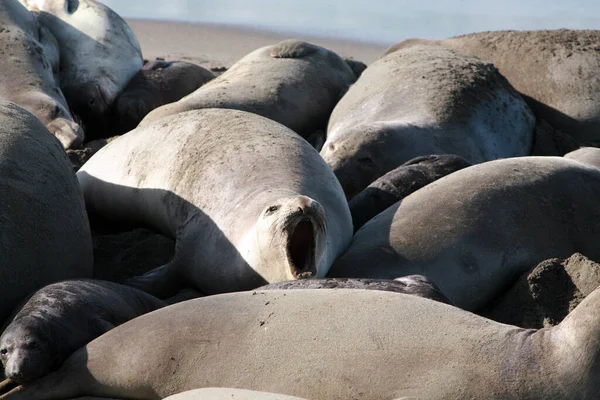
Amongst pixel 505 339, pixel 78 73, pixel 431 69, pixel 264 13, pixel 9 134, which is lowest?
pixel 264 13

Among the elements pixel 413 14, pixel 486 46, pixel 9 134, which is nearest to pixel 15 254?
pixel 9 134

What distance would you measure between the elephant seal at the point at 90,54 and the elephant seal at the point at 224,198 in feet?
7.76

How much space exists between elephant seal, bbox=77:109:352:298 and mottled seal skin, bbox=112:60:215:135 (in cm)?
220

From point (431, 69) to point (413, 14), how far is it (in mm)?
12424

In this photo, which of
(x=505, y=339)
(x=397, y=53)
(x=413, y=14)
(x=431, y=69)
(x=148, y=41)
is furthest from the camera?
(x=413, y=14)

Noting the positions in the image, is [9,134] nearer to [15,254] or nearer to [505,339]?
[15,254]

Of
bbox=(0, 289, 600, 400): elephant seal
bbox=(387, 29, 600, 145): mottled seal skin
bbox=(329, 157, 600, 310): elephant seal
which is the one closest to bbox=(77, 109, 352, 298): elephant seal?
bbox=(329, 157, 600, 310): elephant seal

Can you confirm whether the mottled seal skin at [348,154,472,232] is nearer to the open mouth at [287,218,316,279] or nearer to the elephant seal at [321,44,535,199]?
the elephant seal at [321,44,535,199]

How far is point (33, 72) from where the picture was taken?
7383mm

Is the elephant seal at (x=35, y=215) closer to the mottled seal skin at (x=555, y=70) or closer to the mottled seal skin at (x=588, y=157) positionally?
the mottled seal skin at (x=588, y=157)

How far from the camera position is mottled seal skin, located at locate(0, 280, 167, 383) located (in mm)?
3160

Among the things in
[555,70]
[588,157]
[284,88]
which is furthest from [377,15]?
[588,157]

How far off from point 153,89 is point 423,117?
247cm

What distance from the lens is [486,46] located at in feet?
27.5
